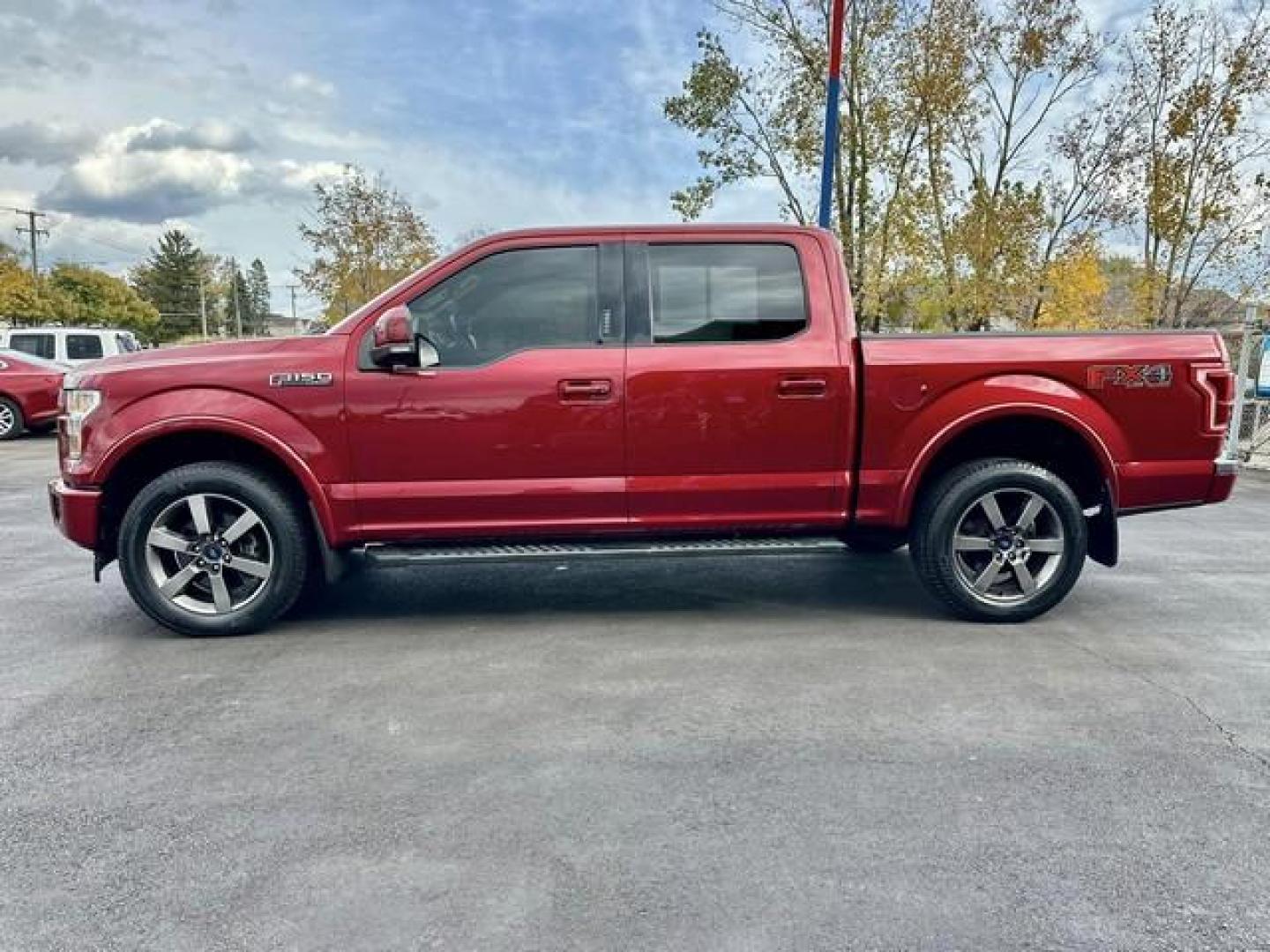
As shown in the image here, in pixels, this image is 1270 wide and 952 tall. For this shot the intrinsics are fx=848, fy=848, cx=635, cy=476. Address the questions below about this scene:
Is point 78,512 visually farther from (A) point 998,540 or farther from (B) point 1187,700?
(B) point 1187,700

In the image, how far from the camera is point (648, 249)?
4.39 metres

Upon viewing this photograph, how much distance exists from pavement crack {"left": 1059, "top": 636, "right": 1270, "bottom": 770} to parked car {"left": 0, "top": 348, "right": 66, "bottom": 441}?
15.3 meters

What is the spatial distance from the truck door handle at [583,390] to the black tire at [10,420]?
13782 mm

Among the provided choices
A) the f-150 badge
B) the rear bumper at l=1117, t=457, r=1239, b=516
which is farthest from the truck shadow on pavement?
the f-150 badge

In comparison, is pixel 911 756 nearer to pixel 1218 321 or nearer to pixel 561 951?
pixel 561 951

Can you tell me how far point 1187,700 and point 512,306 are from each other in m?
3.51

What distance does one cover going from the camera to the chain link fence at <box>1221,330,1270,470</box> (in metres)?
10.8

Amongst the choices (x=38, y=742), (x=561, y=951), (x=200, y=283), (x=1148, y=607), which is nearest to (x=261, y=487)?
(x=38, y=742)

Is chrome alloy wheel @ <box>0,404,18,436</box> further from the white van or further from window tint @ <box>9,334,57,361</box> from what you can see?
window tint @ <box>9,334,57,361</box>

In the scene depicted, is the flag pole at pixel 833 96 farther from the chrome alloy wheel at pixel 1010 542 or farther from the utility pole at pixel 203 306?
the utility pole at pixel 203 306

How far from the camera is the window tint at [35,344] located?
1631 centimetres

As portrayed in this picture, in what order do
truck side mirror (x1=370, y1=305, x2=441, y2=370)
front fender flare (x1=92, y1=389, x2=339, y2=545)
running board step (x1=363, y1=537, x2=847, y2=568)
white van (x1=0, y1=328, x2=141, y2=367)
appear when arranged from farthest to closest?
→ white van (x1=0, y1=328, x2=141, y2=367) < running board step (x1=363, y1=537, x2=847, y2=568) < front fender flare (x1=92, y1=389, x2=339, y2=545) < truck side mirror (x1=370, y1=305, x2=441, y2=370)

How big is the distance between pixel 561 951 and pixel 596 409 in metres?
2.61

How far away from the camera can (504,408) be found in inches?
164
